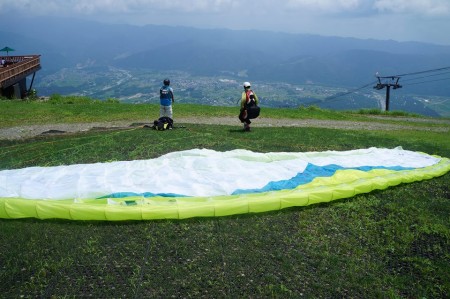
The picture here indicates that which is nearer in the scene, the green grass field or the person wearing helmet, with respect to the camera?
the green grass field

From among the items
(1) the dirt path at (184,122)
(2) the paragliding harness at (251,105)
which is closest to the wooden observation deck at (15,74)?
(1) the dirt path at (184,122)

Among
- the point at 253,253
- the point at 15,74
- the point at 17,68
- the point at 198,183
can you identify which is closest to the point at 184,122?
the point at 198,183

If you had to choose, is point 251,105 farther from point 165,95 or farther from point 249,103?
point 165,95

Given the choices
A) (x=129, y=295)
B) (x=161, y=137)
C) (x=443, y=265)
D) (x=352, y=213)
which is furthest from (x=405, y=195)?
(x=161, y=137)

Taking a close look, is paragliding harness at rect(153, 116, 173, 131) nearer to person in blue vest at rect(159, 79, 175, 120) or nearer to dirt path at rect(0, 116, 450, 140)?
person in blue vest at rect(159, 79, 175, 120)

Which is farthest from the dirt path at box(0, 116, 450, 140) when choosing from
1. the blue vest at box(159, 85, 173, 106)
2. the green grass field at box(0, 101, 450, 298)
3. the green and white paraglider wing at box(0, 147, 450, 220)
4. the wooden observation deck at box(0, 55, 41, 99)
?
the wooden observation deck at box(0, 55, 41, 99)

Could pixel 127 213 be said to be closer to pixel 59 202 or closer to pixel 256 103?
pixel 59 202

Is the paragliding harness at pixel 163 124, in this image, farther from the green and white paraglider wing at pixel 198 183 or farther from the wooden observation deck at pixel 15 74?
the wooden observation deck at pixel 15 74

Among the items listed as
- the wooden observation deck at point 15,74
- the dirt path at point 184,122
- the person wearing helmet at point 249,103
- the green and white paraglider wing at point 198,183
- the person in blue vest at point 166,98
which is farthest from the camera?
the wooden observation deck at point 15,74
